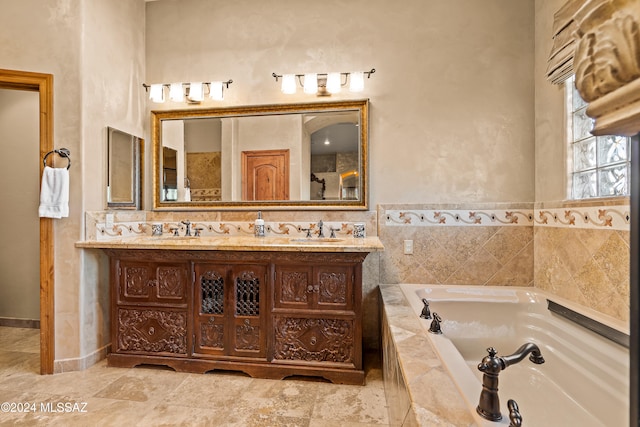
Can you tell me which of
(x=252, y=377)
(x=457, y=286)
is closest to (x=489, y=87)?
(x=457, y=286)

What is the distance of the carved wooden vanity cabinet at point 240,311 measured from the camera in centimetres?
203

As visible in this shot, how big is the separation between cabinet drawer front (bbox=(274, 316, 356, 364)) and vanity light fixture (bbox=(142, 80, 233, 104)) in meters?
1.89

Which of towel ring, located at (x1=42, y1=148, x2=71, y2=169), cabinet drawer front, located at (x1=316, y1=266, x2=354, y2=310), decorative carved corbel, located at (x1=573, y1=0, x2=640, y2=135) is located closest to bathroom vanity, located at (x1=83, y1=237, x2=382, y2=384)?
cabinet drawer front, located at (x1=316, y1=266, x2=354, y2=310)

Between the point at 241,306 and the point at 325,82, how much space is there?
71.2 inches

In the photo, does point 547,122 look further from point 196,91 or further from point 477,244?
point 196,91

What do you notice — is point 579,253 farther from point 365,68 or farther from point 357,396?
point 365,68

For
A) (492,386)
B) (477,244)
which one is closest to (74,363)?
(492,386)

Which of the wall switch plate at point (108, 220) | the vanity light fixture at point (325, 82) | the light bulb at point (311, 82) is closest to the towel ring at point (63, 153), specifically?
the wall switch plate at point (108, 220)

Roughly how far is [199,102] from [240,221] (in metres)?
1.09

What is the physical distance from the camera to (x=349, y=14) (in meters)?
2.56

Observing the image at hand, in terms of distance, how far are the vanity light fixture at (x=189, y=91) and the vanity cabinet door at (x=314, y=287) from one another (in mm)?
1608

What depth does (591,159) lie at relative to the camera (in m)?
1.91

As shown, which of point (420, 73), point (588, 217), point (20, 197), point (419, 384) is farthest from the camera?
point (20, 197)

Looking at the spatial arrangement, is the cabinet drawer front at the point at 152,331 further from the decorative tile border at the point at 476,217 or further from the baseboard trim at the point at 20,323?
the decorative tile border at the point at 476,217
